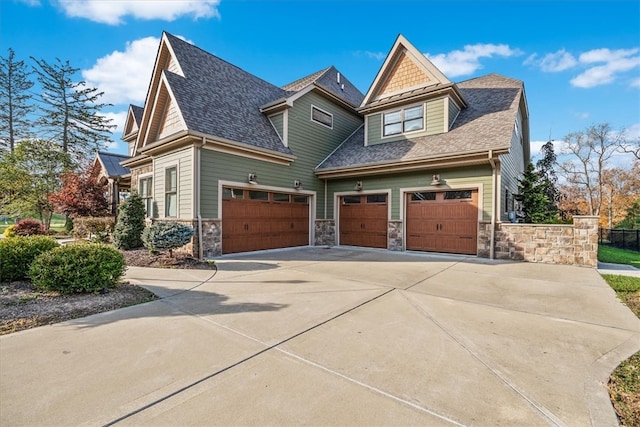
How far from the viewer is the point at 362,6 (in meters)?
10.6

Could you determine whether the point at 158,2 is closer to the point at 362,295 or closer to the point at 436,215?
the point at 362,295

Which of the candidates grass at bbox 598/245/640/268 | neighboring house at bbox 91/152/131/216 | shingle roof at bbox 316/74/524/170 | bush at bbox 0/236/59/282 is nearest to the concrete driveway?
bush at bbox 0/236/59/282

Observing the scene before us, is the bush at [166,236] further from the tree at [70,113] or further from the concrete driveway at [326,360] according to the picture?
the tree at [70,113]

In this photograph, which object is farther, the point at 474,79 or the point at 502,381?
the point at 474,79

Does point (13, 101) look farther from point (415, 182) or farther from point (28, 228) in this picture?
point (415, 182)

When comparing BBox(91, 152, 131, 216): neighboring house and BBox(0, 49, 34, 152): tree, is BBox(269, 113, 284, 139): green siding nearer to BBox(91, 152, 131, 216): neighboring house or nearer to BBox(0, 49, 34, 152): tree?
BBox(91, 152, 131, 216): neighboring house

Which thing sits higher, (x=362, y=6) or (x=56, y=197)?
(x=362, y=6)

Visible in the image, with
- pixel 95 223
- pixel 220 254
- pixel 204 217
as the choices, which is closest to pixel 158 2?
pixel 204 217

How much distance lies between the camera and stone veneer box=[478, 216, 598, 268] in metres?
8.17

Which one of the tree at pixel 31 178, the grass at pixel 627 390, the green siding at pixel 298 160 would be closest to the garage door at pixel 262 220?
the green siding at pixel 298 160

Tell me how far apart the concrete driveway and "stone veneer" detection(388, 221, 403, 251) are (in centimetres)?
590

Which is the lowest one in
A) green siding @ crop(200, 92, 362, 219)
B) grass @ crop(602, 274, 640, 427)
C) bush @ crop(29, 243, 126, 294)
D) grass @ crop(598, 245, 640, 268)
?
grass @ crop(598, 245, 640, 268)

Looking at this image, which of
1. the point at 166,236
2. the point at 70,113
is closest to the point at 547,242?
the point at 166,236

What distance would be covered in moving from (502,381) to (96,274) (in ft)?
19.7
